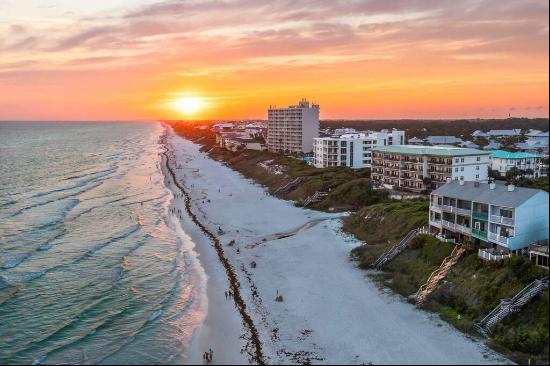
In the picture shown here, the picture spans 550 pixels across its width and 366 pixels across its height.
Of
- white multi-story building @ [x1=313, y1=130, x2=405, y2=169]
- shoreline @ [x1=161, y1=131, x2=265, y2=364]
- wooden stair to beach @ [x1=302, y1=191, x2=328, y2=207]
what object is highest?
white multi-story building @ [x1=313, y1=130, x2=405, y2=169]

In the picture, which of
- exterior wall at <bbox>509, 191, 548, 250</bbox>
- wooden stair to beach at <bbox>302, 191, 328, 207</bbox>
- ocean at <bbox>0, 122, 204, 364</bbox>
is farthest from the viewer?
wooden stair to beach at <bbox>302, 191, 328, 207</bbox>

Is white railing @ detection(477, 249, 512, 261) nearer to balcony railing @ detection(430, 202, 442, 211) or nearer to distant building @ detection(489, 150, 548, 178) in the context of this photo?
balcony railing @ detection(430, 202, 442, 211)

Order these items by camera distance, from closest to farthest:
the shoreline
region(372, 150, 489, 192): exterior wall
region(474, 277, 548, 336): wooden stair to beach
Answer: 1. region(474, 277, 548, 336): wooden stair to beach
2. the shoreline
3. region(372, 150, 489, 192): exterior wall

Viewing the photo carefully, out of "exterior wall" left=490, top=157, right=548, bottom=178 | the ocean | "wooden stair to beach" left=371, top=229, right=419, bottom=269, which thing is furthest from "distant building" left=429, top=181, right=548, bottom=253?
"exterior wall" left=490, top=157, right=548, bottom=178

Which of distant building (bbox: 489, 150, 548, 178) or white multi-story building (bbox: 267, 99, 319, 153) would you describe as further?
white multi-story building (bbox: 267, 99, 319, 153)

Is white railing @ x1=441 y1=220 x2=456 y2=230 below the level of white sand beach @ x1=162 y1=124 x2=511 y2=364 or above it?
above

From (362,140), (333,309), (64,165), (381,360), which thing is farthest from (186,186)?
(381,360)

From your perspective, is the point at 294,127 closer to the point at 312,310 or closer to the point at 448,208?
the point at 448,208

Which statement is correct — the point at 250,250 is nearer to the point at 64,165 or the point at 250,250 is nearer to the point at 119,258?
the point at 119,258
